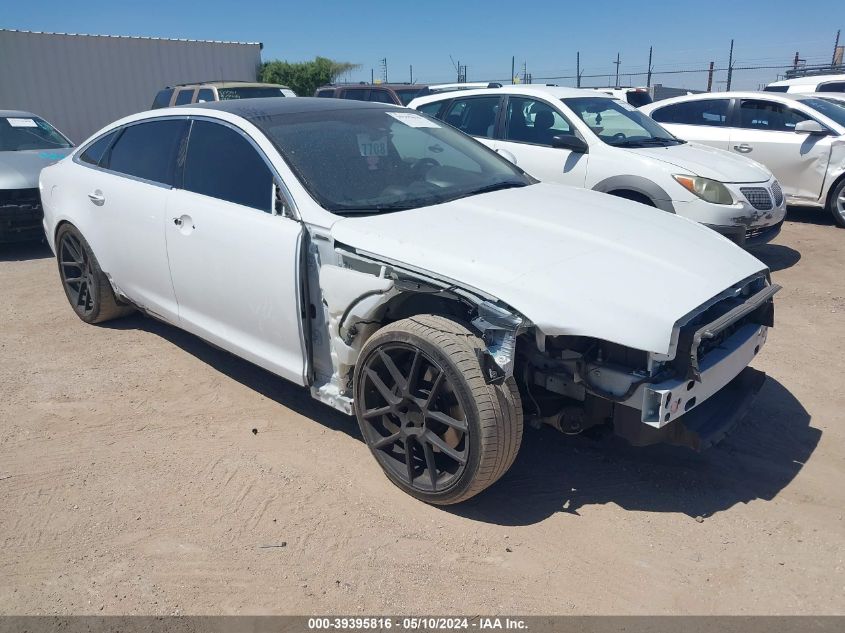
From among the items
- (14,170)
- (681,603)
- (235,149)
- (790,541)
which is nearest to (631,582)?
(681,603)

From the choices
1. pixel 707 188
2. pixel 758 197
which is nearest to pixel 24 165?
pixel 707 188

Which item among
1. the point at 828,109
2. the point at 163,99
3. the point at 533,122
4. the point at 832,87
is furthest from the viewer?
the point at 163,99

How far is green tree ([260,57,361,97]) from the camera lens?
27.9 m

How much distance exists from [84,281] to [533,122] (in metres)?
4.58

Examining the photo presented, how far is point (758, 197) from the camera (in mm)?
6551

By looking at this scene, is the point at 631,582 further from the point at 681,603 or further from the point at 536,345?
the point at 536,345

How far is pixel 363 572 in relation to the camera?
2.82m

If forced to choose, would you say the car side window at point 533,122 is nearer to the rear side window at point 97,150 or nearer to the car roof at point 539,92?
the car roof at point 539,92

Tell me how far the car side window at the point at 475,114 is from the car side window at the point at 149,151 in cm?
371

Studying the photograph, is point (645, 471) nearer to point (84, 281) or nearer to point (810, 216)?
point (84, 281)

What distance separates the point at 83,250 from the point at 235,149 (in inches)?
78.4

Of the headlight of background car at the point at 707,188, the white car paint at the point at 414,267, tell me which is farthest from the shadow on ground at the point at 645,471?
the headlight of background car at the point at 707,188

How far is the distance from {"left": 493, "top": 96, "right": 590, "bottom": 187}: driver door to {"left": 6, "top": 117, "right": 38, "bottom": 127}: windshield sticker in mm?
6221

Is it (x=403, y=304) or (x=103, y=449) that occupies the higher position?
(x=403, y=304)
